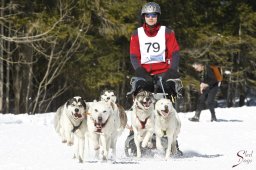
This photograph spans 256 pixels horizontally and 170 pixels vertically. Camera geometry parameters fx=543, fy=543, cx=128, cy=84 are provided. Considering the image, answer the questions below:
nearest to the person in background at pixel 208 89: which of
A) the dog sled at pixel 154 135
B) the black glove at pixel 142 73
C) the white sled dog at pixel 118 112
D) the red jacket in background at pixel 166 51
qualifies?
the white sled dog at pixel 118 112

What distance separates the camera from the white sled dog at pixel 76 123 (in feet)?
21.6

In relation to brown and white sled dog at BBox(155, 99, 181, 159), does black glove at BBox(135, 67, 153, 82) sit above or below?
above

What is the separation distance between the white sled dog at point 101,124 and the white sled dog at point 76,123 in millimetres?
94

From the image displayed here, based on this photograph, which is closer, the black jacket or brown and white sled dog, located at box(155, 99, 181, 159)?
brown and white sled dog, located at box(155, 99, 181, 159)

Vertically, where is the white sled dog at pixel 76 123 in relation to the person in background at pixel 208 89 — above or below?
above

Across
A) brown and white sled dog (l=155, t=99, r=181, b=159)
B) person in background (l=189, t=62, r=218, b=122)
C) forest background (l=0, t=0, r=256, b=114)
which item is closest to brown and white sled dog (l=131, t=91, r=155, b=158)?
brown and white sled dog (l=155, t=99, r=181, b=159)

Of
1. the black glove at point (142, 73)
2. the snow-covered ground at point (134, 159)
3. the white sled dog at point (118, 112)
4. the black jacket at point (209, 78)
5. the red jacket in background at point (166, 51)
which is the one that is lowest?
the snow-covered ground at point (134, 159)

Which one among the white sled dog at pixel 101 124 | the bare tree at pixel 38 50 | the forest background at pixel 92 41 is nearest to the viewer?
the white sled dog at pixel 101 124

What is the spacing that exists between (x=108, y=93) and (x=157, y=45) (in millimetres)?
1360

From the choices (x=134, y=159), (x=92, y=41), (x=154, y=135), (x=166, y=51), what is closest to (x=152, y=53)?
(x=166, y=51)

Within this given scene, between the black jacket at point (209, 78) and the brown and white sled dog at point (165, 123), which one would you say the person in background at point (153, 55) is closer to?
the brown and white sled dog at point (165, 123)

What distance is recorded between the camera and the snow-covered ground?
6.29m

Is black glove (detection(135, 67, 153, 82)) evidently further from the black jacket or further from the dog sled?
the black jacket

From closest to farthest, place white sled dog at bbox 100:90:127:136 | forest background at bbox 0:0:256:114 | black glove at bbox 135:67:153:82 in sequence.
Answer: white sled dog at bbox 100:90:127:136 → black glove at bbox 135:67:153:82 → forest background at bbox 0:0:256:114
